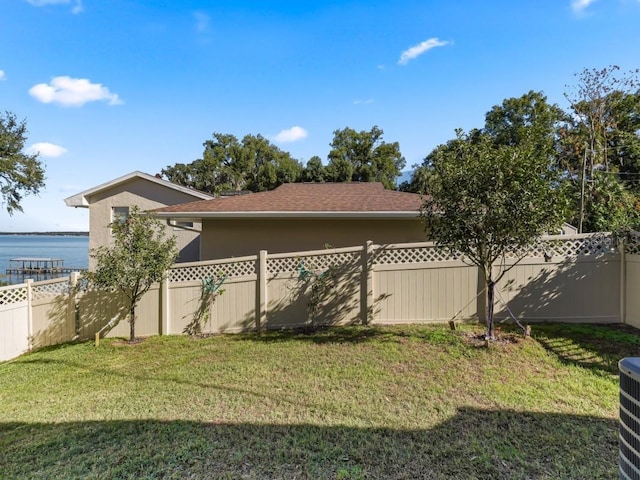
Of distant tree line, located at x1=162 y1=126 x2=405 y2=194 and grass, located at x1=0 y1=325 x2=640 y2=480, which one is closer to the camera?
grass, located at x1=0 y1=325 x2=640 y2=480

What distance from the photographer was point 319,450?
2.86m

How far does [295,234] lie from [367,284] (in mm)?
2605

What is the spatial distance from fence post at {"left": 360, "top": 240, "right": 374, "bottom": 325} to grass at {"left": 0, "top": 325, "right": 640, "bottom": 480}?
734 millimetres

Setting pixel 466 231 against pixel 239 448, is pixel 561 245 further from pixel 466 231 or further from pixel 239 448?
pixel 239 448

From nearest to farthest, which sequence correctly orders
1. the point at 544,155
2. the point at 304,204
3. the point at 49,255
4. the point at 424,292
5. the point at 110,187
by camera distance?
the point at 544,155 < the point at 424,292 < the point at 304,204 < the point at 110,187 < the point at 49,255

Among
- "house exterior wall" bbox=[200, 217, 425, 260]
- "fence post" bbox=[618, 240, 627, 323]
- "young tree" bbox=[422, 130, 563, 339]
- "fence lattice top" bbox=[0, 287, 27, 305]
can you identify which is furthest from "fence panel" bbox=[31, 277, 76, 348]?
"fence post" bbox=[618, 240, 627, 323]

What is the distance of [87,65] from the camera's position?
11.6 metres

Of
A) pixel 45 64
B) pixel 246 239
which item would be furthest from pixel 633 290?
pixel 45 64

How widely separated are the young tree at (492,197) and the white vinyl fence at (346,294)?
123 cm

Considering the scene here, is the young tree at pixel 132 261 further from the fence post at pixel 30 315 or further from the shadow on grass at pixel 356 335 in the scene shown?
the shadow on grass at pixel 356 335

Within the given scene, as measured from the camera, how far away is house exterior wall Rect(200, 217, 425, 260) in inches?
325

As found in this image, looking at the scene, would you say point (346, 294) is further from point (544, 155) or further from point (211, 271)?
point (544, 155)

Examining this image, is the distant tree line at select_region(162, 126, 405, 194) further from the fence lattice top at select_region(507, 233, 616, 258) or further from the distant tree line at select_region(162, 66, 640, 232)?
the fence lattice top at select_region(507, 233, 616, 258)

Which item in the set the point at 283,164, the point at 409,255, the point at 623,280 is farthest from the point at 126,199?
the point at 283,164
